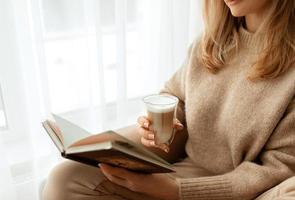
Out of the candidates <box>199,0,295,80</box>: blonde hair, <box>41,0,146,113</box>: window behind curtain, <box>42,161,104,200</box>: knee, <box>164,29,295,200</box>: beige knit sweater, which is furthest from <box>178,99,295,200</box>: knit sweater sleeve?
<box>41,0,146,113</box>: window behind curtain

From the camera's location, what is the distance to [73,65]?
150 centimetres

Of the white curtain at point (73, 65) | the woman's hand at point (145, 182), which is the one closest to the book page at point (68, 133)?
the woman's hand at point (145, 182)

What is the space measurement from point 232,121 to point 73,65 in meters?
0.70

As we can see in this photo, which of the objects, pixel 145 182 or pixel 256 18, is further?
pixel 256 18

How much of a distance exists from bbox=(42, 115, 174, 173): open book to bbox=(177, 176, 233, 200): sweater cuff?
0.45ft

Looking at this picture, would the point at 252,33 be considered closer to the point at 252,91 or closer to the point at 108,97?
the point at 252,91

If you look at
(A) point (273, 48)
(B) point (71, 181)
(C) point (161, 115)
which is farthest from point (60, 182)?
(A) point (273, 48)

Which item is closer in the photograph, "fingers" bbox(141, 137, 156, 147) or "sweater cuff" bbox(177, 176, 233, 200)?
"sweater cuff" bbox(177, 176, 233, 200)

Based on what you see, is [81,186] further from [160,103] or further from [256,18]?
[256,18]

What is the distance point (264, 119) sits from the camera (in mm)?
1050

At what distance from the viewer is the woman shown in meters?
1.04

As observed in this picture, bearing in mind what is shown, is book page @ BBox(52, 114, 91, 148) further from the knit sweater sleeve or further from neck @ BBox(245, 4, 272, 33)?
neck @ BBox(245, 4, 272, 33)

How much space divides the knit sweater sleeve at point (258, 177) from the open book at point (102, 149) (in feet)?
0.56

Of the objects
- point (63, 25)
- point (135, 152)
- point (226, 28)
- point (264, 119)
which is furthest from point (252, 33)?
point (63, 25)
